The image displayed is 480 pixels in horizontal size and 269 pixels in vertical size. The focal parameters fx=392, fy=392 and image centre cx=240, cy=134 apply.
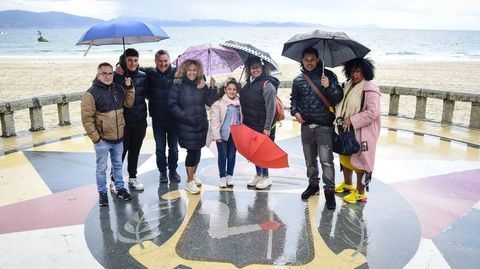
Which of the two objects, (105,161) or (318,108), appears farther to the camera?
(105,161)

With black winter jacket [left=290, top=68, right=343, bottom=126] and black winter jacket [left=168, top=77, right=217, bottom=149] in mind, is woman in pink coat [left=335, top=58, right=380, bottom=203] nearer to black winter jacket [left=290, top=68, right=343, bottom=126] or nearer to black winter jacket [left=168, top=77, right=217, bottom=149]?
black winter jacket [left=290, top=68, right=343, bottom=126]

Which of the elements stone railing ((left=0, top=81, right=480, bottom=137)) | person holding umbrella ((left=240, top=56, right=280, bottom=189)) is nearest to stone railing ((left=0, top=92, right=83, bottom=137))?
stone railing ((left=0, top=81, right=480, bottom=137))

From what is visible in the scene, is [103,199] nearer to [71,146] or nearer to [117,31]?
[117,31]

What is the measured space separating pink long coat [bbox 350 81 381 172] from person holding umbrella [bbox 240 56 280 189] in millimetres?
1008

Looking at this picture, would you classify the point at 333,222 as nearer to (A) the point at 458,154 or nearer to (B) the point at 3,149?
(A) the point at 458,154

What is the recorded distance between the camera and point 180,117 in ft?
16.1

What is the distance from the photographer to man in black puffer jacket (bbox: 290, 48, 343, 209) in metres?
4.49

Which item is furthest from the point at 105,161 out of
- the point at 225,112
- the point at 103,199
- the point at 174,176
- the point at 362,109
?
the point at 362,109

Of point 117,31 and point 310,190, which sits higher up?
point 117,31

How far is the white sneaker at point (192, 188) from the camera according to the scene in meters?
5.08

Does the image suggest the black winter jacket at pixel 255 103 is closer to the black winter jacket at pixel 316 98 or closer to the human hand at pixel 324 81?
the black winter jacket at pixel 316 98

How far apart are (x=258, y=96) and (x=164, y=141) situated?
1490 millimetres

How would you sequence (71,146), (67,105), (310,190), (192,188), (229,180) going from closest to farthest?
1. (310,190)
2. (192,188)
3. (229,180)
4. (71,146)
5. (67,105)

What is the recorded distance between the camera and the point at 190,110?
4926 millimetres
